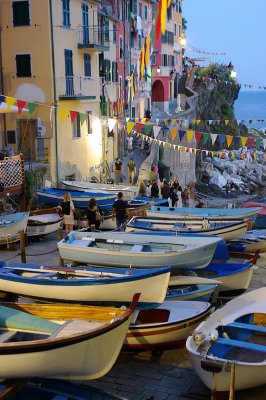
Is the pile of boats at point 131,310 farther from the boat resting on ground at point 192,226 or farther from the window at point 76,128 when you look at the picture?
the window at point 76,128

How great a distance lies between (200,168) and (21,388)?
41.7 metres

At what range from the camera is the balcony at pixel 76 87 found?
86.7 feet

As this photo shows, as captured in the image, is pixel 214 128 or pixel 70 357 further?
pixel 214 128

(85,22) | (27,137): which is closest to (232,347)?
(27,137)

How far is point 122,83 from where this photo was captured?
41.1 metres

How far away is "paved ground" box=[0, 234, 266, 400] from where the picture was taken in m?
9.52

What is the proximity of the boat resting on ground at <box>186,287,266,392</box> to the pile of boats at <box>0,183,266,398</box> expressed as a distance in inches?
0.7

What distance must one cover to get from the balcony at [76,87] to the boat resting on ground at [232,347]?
17325 mm

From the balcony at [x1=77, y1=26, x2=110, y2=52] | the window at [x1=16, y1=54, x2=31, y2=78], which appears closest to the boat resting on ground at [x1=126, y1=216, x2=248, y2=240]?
the window at [x1=16, y1=54, x2=31, y2=78]

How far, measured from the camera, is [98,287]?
35.5 ft

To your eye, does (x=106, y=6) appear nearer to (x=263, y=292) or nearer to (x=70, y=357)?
(x=263, y=292)

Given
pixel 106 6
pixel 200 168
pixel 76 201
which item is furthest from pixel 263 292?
pixel 200 168

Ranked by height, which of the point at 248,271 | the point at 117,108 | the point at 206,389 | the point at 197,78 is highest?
the point at 197,78

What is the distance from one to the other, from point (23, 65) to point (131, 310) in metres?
19.4
